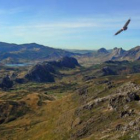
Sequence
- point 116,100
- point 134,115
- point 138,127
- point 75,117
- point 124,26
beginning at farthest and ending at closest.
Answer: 1. point 75,117
2. point 116,100
3. point 134,115
4. point 138,127
5. point 124,26

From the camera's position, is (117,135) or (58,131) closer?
(117,135)

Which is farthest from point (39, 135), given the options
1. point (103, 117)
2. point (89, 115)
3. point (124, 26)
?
point (124, 26)

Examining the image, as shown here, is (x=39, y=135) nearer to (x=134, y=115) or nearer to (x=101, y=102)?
(x=101, y=102)

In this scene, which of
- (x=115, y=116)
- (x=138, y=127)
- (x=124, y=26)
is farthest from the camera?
(x=115, y=116)

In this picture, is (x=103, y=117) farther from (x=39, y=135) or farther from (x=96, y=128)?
(x=39, y=135)

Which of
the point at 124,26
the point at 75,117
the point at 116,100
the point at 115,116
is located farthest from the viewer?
the point at 75,117

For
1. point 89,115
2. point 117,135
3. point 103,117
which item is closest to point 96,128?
point 103,117

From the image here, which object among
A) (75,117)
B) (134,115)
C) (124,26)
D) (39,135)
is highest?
(124,26)

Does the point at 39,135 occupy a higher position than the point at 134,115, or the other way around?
the point at 134,115

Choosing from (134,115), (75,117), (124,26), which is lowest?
(75,117)
